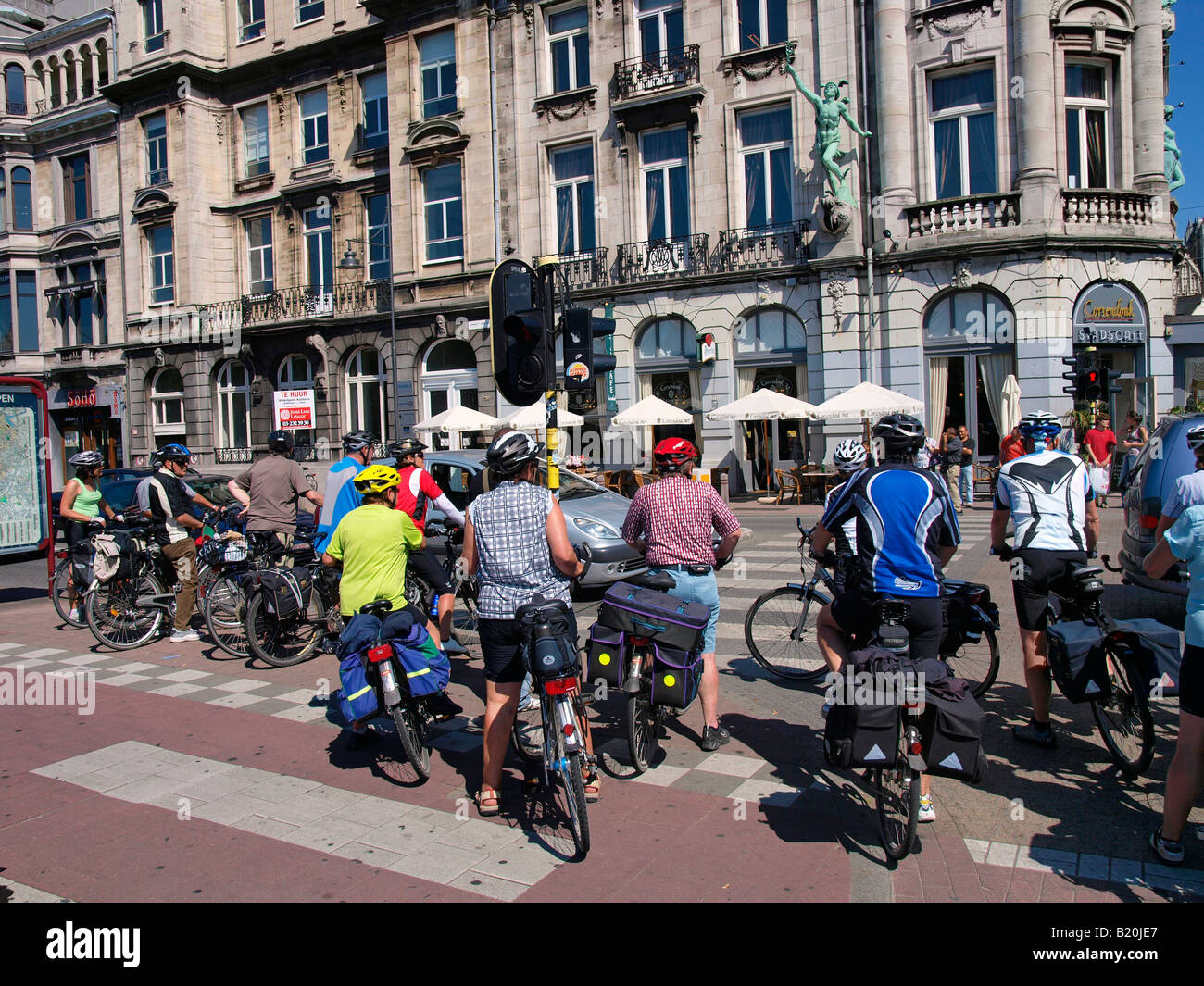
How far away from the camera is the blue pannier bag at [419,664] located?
507 cm

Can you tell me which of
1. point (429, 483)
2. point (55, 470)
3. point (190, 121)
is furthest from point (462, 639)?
point (55, 470)

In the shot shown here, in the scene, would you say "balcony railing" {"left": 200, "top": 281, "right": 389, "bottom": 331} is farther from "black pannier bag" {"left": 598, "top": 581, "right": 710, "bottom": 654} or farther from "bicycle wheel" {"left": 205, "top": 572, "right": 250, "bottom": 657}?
"black pannier bag" {"left": 598, "top": 581, "right": 710, "bottom": 654}

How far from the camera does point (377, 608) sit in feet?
17.3

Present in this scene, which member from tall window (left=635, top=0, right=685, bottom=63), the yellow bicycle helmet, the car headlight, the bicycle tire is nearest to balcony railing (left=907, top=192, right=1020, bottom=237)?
tall window (left=635, top=0, right=685, bottom=63)

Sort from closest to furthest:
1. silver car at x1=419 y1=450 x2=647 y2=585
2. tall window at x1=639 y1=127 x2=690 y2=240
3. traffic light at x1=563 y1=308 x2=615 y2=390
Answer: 1. traffic light at x1=563 y1=308 x2=615 y2=390
2. silver car at x1=419 y1=450 x2=647 y2=585
3. tall window at x1=639 y1=127 x2=690 y2=240

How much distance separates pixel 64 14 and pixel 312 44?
65.1 feet

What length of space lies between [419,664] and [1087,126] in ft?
71.0

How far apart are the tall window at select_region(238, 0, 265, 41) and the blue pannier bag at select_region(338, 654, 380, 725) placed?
3186 cm

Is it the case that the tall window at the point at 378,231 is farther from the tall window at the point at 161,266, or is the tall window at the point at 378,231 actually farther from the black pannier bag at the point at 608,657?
the black pannier bag at the point at 608,657

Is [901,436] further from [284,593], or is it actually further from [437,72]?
[437,72]

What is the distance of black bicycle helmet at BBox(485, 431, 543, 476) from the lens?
4.57m

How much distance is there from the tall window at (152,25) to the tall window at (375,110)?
929 centimetres

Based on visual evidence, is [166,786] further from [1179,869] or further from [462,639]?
[1179,869]

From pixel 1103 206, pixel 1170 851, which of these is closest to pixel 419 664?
pixel 1170 851
